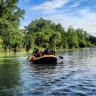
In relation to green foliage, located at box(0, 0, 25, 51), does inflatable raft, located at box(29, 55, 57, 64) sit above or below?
below


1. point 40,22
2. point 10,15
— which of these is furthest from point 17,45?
point 40,22

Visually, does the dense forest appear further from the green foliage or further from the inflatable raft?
the inflatable raft

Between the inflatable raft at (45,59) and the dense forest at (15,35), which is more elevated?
the dense forest at (15,35)

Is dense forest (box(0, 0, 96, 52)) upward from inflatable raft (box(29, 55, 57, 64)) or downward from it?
upward

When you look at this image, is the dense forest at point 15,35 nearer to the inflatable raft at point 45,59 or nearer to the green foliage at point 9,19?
the green foliage at point 9,19

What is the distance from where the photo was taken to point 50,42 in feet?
368

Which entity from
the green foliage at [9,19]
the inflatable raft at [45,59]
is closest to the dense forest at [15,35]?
the green foliage at [9,19]

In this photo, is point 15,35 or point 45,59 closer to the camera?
point 45,59

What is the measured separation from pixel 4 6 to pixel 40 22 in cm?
9626

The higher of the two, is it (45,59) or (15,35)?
(15,35)

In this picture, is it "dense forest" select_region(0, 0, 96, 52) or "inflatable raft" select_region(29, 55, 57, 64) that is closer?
"inflatable raft" select_region(29, 55, 57, 64)

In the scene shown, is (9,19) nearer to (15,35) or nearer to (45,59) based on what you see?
(15,35)

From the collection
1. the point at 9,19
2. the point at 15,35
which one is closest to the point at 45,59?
the point at 15,35

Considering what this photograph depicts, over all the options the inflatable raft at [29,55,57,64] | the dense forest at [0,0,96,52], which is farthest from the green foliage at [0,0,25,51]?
the inflatable raft at [29,55,57,64]
